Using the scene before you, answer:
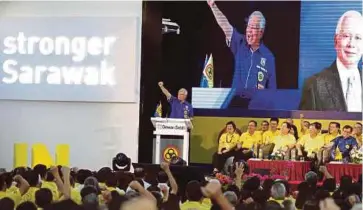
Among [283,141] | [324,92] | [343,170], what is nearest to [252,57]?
[324,92]

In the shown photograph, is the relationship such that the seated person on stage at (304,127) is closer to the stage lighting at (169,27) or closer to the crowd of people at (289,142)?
the crowd of people at (289,142)

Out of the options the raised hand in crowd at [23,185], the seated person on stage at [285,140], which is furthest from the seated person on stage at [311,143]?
the raised hand in crowd at [23,185]

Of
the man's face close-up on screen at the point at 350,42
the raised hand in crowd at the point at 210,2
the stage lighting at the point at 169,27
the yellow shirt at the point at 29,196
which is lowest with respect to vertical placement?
the yellow shirt at the point at 29,196

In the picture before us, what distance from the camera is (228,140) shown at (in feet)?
33.4

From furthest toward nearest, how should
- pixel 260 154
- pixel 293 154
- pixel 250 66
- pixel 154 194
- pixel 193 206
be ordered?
pixel 250 66 → pixel 260 154 → pixel 293 154 → pixel 193 206 → pixel 154 194

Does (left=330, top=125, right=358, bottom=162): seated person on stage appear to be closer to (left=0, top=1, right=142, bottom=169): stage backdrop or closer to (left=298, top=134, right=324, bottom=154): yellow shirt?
(left=298, top=134, right=324, bottom=154): yellow shirt

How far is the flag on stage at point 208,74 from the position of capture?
423 inches

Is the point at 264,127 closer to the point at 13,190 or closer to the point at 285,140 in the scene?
the point at 285,140

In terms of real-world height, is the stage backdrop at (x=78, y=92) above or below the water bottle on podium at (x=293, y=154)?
above

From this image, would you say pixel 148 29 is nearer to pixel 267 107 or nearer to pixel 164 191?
pixel 267 107

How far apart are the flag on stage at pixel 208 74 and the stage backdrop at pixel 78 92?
3.34 ft

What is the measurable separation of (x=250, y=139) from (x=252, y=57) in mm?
1362

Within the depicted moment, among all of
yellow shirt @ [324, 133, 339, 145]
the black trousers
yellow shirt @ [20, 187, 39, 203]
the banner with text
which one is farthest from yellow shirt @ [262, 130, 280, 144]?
yellow shirt @ [20, 187, 39, 203]

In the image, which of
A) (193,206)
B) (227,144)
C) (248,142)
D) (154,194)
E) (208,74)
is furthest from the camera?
(208,74)
